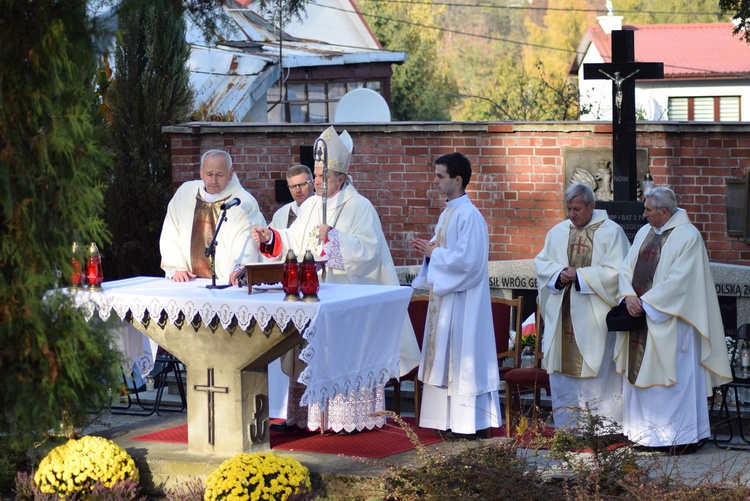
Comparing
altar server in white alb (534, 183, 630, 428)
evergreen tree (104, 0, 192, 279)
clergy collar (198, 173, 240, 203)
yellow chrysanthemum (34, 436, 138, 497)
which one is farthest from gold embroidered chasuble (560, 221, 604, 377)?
evergreen tree (104, 0, 192, 279)

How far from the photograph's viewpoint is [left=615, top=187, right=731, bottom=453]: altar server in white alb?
Result: 25.6ft

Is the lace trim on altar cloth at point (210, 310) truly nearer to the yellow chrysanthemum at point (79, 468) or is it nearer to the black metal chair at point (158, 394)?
the yellow chrysanthemum at point (79, 468)

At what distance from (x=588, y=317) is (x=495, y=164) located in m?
3.07

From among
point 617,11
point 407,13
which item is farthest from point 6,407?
point 617,11

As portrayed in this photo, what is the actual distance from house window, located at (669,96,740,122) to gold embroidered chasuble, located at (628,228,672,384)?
23690 mm

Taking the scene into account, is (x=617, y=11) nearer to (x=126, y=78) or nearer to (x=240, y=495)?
(x=126, y=78)

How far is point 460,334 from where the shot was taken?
25.4 feet

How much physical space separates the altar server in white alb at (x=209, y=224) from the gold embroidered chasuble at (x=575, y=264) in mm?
2096

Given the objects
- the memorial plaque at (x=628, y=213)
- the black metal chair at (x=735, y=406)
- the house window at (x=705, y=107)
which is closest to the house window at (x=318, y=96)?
the house window at (x=705, y=107)

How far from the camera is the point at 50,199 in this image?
13.6ft

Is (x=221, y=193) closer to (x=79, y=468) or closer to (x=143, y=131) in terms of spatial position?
(x=79, y=468)

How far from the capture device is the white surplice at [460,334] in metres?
7.68

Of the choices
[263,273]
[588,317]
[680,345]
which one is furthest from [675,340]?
[263,273]

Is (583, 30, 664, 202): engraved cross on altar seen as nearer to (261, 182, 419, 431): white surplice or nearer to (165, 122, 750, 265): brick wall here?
(165, 122, 750, 265): brick wall
